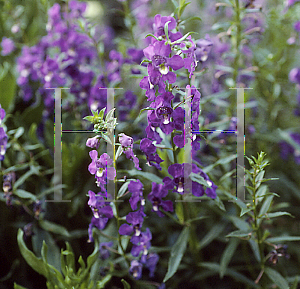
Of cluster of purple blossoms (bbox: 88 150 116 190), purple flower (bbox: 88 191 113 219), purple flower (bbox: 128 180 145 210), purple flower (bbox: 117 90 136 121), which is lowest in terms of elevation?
purple flower (bbox: 88 191 113 219)

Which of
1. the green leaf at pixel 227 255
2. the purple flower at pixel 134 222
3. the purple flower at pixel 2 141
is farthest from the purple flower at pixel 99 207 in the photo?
the green leaf at pixel 227 255

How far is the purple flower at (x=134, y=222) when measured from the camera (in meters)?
0.91

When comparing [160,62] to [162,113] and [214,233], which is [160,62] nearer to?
[162,113]

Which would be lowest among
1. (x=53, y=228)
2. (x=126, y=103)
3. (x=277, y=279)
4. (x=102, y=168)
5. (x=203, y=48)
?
(x=277, y=279)

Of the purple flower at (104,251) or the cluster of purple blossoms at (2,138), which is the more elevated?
the cluster of purple blossoms at (2,138)

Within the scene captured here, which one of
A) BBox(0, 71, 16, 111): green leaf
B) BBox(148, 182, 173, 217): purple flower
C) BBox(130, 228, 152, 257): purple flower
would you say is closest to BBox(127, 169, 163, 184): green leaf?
BBox(148, 182, 173, 217): purple flower

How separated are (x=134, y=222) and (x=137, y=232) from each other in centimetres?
4

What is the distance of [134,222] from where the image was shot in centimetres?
91

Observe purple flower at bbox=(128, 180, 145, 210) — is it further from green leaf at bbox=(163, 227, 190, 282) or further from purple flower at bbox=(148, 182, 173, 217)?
green leaf at bbox=(163, 227, 190, 282)

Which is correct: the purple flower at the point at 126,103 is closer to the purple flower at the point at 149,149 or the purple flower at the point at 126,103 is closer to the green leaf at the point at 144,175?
the green leaf at the point at 144,175

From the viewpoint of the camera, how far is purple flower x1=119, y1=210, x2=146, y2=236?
910 millimetres

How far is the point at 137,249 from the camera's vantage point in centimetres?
98

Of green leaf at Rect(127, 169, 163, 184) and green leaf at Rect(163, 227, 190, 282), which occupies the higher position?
green leaf at Rect(127, 169, 163, 184)

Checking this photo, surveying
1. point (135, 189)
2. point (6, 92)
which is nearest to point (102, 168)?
point (135, 189)
